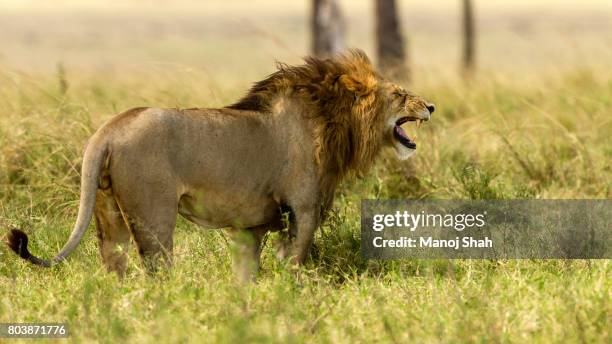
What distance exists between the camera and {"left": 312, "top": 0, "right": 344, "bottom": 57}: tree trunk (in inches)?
570

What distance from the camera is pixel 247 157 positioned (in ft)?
19.0

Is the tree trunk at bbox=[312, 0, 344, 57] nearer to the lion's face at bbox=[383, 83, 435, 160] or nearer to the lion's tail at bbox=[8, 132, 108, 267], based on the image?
the lion's face at bbox=[383, 83, 435, 160]

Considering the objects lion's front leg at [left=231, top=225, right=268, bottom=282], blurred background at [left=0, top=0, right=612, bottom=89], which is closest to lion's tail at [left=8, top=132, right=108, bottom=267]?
lion's front leg at [left=231, top=225, right=268, bottom=282]

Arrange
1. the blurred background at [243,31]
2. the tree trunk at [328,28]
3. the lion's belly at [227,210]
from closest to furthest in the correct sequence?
the lion's belly at [227,210] → the tree trunk at [328,28] → the blurred background at [243,31]

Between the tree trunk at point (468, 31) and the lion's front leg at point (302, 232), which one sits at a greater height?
the tree trunk at point (468, 31)

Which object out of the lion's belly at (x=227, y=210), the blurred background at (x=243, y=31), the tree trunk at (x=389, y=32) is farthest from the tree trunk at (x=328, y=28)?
Result: the blurred background at (x=243, y=31)

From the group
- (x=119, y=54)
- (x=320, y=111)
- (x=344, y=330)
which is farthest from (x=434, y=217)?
(x=119, y=54)

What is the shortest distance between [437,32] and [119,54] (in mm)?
15456

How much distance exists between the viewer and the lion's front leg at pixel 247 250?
589 centimetres

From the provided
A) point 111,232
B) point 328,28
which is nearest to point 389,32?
point 328,28

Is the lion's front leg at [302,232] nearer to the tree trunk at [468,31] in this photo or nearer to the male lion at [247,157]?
the male lion at [247,157]

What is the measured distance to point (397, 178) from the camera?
8.05 meters

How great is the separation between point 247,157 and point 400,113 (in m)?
1.02

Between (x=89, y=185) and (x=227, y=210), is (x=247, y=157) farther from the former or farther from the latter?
(x=89, y=185)
